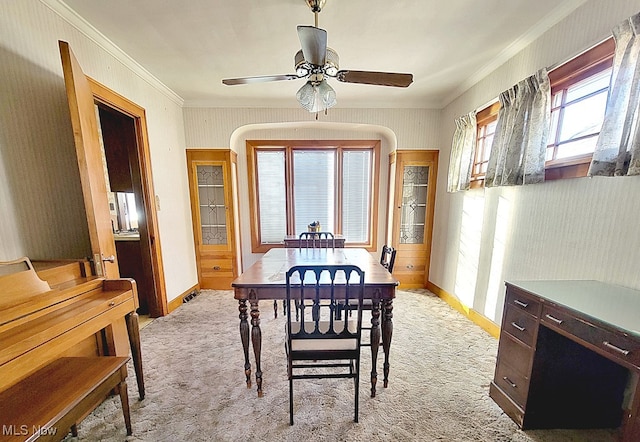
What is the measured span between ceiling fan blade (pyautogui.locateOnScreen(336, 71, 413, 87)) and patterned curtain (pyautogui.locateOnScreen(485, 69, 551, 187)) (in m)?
1.05

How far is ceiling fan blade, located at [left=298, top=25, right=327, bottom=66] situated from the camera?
1.26 m

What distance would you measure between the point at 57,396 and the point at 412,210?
150 inches

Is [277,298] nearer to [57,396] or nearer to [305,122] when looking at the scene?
[57,396]

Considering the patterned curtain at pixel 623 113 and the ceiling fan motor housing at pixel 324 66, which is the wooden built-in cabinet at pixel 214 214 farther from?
the patterned curtain at pixel 623 113

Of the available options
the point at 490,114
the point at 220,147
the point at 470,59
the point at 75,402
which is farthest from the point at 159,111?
the point at 490,114

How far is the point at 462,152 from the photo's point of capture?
2.80m

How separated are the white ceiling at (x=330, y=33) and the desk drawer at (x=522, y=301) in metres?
1.95

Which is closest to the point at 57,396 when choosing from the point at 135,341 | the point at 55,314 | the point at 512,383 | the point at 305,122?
the point at 55,314

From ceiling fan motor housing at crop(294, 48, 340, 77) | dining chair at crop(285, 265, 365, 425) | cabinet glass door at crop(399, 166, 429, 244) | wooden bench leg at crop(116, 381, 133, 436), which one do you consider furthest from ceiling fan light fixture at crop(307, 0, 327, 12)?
wooden bench leg at crop(116, 381, 133, 436)

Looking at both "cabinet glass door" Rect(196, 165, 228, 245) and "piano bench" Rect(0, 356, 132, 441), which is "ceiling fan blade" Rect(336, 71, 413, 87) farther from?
"cabinet glass door" Rect(196, 165, 228, 245)

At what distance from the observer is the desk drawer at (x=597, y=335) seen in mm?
963

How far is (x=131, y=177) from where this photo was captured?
2.65 metres

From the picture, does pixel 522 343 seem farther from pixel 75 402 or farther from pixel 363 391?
pixel 75 402

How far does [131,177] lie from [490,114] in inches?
156
